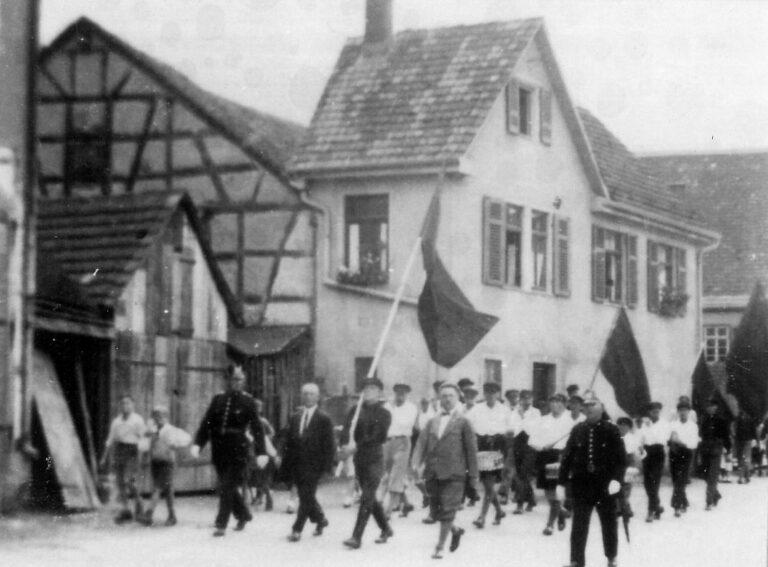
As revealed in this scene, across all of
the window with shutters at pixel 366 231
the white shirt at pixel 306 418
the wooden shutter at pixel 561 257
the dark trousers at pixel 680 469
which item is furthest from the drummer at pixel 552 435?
the wooden shutter at pixel 561 257

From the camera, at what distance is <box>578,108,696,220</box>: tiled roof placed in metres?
A: 37.2

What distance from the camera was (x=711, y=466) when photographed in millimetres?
25234

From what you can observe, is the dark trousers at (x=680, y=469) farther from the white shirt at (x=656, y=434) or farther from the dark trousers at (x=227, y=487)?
the dark trousers at (x=227, y=487)

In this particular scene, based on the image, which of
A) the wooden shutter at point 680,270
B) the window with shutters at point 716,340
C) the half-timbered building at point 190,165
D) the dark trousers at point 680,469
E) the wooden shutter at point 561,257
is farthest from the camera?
the window with shutters at point 716,340

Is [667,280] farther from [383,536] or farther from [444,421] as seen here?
[444,421]

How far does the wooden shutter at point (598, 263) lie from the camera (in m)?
35.6

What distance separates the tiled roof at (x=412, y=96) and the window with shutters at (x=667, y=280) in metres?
8.59

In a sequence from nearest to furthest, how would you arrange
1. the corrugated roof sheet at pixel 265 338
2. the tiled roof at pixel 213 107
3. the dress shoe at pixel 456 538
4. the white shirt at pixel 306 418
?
the dress shoe at pixel 456 538
the white shirt at pixel 306 418
the corrugated roof sheet at pixel 265 338
the tiled roof at pixel 213 107

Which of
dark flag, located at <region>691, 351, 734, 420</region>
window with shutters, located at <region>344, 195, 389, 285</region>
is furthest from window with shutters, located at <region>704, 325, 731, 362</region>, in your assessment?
window with shutters, located at <region>344, 195, 389, 285</region>

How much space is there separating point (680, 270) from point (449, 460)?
2418 centimetres

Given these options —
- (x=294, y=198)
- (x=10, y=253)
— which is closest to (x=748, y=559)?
(x=10, y=253)

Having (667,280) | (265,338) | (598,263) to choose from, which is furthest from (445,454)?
(667,280)

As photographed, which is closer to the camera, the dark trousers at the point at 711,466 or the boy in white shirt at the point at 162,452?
the boy in white shirt at the point at 162,452

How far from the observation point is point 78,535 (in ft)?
59.6
